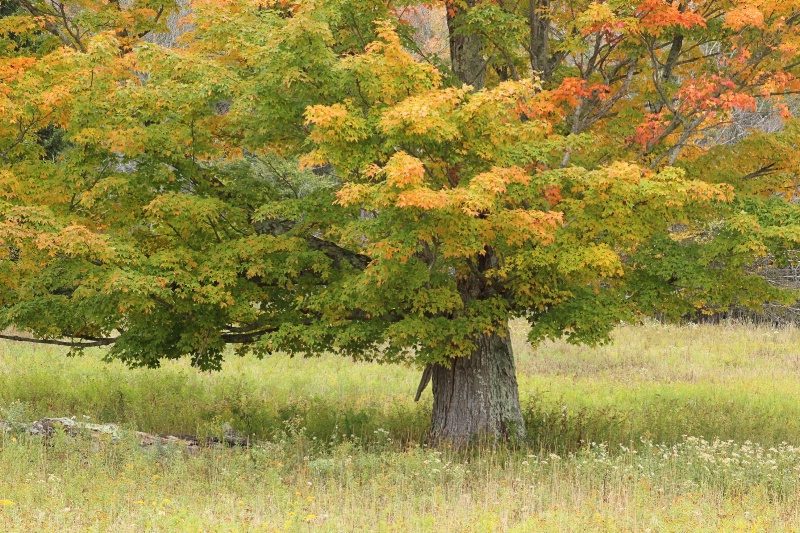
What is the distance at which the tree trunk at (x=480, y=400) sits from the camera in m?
13.4

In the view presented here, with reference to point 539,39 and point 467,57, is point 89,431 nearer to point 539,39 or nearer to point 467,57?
point 467,57

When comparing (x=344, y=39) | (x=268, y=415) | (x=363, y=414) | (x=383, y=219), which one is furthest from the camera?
(x=268, y=415)

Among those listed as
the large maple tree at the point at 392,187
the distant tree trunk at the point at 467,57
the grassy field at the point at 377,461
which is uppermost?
the distant tree trunk at the point at 467,57

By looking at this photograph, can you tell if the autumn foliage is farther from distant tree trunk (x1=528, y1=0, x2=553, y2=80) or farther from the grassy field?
the grassy field

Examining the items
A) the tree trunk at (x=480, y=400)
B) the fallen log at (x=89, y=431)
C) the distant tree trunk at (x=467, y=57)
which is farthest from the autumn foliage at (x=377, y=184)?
the fallen log at (x=89, y=431)

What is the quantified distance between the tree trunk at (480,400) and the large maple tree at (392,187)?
0.12 feet

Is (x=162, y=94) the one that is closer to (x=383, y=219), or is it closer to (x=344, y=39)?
(x=344, y=39)

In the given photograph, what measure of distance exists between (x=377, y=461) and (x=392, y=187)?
332 centimetres

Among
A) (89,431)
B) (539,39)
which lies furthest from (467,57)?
(89,431)

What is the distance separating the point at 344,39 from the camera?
1241 centimetres

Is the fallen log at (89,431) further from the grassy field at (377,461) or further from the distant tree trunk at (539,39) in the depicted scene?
the distant tree trunk at (539,39)

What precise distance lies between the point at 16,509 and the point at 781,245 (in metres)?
9.38

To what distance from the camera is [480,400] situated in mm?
13453

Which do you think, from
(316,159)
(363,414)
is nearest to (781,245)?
(316,159)
